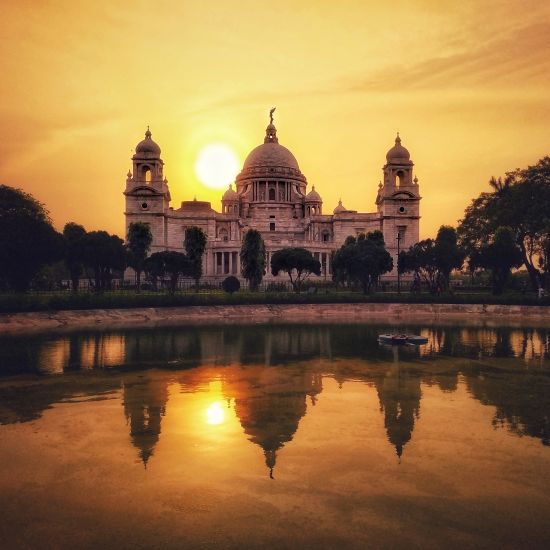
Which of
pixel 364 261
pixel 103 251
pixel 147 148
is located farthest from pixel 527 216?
pixel 147 148

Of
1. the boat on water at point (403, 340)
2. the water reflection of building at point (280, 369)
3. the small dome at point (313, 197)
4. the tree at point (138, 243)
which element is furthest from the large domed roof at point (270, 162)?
the boat on water at point (403, 340)

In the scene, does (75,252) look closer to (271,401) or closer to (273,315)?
(273,315)

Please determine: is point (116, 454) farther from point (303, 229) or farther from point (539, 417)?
point (303, 229)

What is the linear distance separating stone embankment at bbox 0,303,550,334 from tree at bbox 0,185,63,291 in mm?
10697

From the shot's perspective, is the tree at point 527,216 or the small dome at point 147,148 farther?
the small dome at point 147,148

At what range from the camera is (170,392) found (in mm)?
18938

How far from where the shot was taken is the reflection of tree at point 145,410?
1345 cm

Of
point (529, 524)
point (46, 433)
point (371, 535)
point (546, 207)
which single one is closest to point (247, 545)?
point (371, 535)

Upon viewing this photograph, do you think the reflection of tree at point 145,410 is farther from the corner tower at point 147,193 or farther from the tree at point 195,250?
the corner tower at point 147,193

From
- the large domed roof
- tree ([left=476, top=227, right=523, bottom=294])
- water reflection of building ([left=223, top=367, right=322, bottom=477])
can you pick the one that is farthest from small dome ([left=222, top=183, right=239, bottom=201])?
water reflection of building ([left=223, top=367, right=322, bottom=477])

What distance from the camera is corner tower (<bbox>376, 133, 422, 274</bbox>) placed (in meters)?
88.3

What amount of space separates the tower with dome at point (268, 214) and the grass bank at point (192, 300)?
2817cm

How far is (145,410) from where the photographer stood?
1656 cm

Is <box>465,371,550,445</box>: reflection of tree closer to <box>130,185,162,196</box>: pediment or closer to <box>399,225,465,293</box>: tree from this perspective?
<box>399,225,465,293</box>: tree
